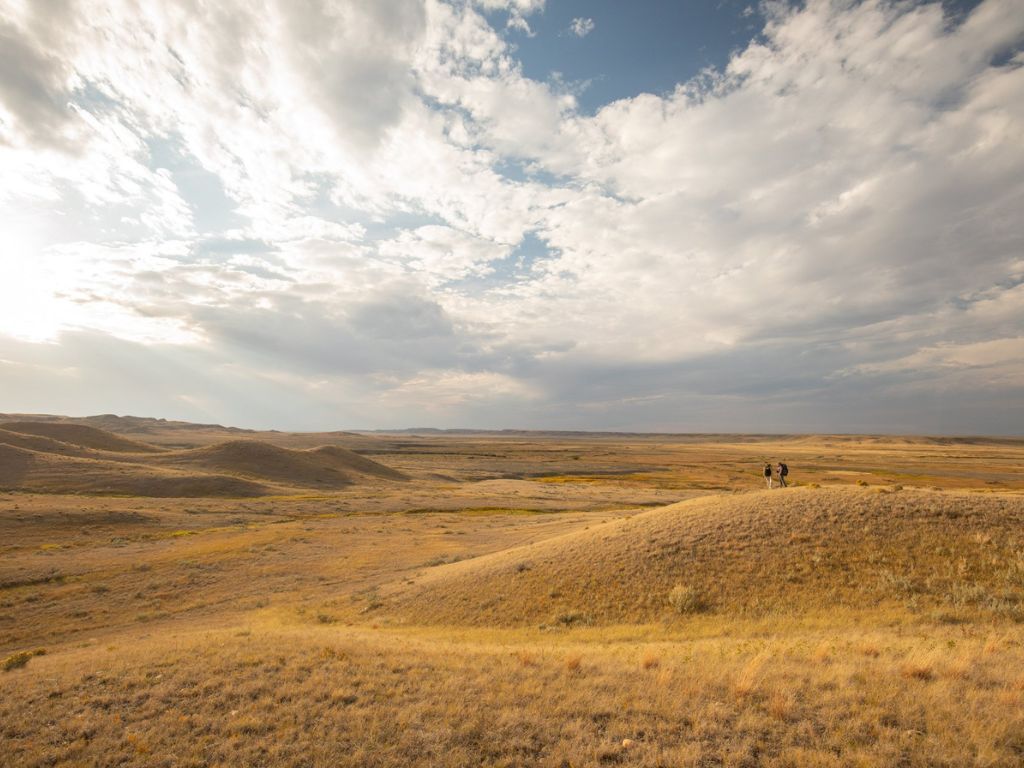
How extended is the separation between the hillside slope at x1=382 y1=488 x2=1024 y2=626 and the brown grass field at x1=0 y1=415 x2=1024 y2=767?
126 mm

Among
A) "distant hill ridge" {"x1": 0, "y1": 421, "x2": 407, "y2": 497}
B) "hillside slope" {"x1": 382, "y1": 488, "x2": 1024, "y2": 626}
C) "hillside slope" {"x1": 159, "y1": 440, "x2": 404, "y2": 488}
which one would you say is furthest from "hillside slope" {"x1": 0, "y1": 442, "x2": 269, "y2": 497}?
"hillside slope" {"x1": 382, "y1": 488, "x2": 1024, "y2": 626}

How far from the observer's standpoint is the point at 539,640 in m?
18.2

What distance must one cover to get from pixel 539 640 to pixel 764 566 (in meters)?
10.3

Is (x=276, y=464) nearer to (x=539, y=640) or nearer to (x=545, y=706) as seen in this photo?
(x=539, y=640)

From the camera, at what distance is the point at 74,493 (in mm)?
62344

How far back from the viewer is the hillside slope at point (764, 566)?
60.4ft

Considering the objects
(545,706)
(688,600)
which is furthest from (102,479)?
(545,706)

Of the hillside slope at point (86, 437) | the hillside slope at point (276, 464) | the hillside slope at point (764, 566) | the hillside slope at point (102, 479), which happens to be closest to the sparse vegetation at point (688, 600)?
the hillside slope at point (764, 566)

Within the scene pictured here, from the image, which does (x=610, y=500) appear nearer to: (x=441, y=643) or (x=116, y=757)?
(x=441, y=643)

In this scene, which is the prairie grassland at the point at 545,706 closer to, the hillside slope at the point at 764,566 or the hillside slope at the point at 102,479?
the hillside slope at the point at 764,566

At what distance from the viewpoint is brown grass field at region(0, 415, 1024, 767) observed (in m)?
8.93

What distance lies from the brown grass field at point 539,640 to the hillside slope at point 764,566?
0.41ft

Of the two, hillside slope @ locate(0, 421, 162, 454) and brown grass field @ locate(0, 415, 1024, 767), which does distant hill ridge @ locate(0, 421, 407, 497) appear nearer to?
hillside slope @ locate(0, 421, 162, 454)

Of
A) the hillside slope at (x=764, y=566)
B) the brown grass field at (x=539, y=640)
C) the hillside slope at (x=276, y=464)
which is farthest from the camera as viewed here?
the hillside slope at (x=276, y=464)
